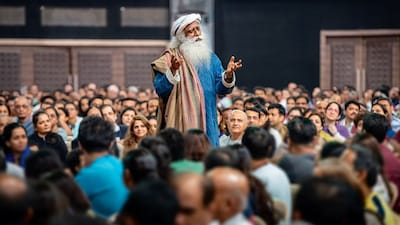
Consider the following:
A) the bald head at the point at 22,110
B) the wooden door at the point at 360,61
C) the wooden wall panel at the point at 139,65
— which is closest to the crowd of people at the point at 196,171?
the bald head at the point at 22,110

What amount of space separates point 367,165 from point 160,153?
3.49ft

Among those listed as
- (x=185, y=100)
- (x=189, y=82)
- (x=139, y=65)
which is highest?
(x=139, y=65)

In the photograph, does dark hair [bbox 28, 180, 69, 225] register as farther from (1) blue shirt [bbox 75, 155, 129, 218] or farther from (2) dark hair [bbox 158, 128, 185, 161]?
(2) dark hair [bbox 158, 128, 185, 161]

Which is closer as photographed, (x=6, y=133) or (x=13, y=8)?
(x=6, y=133)

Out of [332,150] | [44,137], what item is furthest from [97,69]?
[332,150]

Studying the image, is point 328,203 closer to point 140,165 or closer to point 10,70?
point 140,165

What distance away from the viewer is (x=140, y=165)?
455cm

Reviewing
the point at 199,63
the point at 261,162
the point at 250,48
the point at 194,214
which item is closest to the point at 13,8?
the point at 250,48

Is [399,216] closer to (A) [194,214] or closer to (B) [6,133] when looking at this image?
(A) [194,214]

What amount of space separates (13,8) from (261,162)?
13.3m

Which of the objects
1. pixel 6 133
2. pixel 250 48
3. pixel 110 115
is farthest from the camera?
pixel 250 48

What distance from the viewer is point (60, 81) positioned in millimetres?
18172

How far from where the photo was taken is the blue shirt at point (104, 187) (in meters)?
4.72

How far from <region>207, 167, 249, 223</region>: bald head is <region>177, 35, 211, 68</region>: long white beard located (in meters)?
3.30
